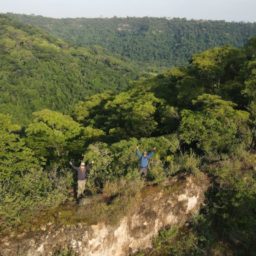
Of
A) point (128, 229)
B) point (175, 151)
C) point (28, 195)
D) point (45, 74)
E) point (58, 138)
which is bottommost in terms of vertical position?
point (45, 74)

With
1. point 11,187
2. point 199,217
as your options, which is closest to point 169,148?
point 199,217

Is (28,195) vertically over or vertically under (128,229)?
over

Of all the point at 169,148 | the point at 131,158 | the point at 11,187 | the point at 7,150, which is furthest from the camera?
the point at 7,150

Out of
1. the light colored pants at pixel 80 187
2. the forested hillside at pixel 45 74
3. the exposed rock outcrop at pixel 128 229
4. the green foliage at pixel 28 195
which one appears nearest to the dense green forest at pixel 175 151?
the green foliage at pixel 28 195

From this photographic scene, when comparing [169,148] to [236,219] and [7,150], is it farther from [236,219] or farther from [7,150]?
[7,150]

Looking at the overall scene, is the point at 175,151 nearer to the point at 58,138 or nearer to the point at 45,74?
the point at 58,138

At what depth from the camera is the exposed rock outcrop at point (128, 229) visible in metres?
11.3

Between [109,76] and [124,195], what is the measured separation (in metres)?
105

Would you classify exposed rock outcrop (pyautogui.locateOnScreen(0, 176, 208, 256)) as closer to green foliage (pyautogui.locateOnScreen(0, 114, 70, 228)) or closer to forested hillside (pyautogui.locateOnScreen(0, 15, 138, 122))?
green foliage (pyautogui.locateOnScreen(0, 114, 70, 228))

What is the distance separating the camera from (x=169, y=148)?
730 inches

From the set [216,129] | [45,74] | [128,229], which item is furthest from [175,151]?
[45,74]

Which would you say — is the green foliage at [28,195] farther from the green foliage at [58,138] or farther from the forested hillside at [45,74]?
the forested hillside at [45,74]

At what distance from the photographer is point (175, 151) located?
60.4 ft

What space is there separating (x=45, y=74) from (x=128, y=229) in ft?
305
